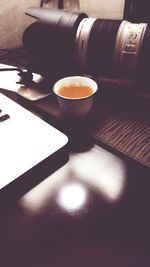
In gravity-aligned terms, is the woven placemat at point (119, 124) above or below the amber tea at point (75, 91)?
below

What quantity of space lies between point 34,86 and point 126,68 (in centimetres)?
20

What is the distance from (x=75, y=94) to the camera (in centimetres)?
53

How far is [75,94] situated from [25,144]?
13 centimetres

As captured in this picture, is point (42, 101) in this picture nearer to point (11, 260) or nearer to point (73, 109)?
point (73, 109)

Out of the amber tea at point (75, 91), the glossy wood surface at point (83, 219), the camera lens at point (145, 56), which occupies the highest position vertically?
the camera lens at point (145, 56)

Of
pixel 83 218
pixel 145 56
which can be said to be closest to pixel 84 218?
pixel 83 218

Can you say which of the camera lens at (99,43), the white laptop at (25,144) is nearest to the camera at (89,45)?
the camera lens at (99,43)

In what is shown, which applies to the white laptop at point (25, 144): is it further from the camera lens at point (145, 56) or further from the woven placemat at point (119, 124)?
the camera lens at point (145, 56)

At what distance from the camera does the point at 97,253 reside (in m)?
0.34

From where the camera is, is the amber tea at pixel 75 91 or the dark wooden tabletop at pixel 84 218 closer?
the dark wooden tabletop at pixel 84 218

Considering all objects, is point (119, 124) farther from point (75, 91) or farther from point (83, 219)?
point (83, 219)

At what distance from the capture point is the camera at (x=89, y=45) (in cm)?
53

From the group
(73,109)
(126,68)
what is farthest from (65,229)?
(126,68)

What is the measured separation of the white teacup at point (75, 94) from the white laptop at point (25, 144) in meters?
0.05
